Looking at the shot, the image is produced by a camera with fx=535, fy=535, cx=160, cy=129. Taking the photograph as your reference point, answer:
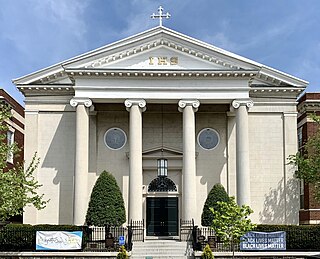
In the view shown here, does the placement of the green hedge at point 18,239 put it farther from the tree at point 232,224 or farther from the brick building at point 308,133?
the brick building at point 308,133

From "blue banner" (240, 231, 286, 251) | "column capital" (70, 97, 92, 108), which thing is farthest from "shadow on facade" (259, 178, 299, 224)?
"column capital" (70, 97, 92, 108)

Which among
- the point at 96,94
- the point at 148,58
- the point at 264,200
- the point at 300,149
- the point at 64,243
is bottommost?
the point at 64,243

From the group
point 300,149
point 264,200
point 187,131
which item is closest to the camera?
point 187,131

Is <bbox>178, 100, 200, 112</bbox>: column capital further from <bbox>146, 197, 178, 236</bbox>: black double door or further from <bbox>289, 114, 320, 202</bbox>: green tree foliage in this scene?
<bbox>289, 114, 320, 202</bbox>: green tree foliage

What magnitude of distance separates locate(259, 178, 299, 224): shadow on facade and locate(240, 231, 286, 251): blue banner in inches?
284

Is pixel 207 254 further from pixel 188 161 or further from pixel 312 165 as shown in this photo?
pixel 312 165

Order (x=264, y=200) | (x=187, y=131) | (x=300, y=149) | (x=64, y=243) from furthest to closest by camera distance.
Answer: (x=300, y=149), (x=264, y=200), (x=187, y=131), (x=64, y=243)

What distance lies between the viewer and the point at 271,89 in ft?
115

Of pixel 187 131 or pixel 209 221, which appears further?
pixel 187 131

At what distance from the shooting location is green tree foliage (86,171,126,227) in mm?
29812

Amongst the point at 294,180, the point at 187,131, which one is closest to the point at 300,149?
the point at 294,180

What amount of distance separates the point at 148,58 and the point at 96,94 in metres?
3.94

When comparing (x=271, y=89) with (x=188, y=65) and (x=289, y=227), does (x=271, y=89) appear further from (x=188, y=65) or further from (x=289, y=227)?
(x=289, y=227)

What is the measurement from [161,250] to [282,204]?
32.4 ft
